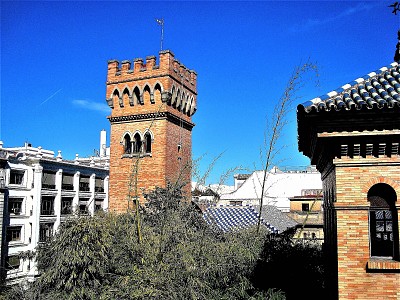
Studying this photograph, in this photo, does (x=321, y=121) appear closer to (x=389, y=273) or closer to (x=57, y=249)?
(x=389, y=273)

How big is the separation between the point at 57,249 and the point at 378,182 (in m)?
7.58

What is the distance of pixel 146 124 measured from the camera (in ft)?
70.4

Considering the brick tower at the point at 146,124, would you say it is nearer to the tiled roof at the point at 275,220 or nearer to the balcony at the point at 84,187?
the tiled roof at the point at 275,220

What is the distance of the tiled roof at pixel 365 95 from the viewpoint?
19.2 ft

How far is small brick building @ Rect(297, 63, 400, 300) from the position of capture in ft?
19.2

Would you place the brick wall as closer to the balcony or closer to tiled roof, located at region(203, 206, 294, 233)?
tiled roof, located at region(203, 206, 294, 233)

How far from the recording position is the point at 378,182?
608cm

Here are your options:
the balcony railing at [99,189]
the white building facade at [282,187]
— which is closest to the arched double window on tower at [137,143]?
the white building facade at [282,187]

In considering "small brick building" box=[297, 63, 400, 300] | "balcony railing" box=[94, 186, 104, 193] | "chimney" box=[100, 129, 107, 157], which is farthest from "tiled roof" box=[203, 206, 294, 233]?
"chimney" box=[100, 129, 107, 157]

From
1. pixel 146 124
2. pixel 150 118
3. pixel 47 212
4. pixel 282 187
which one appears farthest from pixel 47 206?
pixel 282 187

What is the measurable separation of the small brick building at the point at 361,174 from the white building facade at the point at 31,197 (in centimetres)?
2329

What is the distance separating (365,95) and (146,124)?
16.2 m

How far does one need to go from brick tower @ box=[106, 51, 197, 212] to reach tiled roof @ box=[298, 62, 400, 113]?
14.6m

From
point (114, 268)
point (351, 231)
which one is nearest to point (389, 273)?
point (351, 231)
